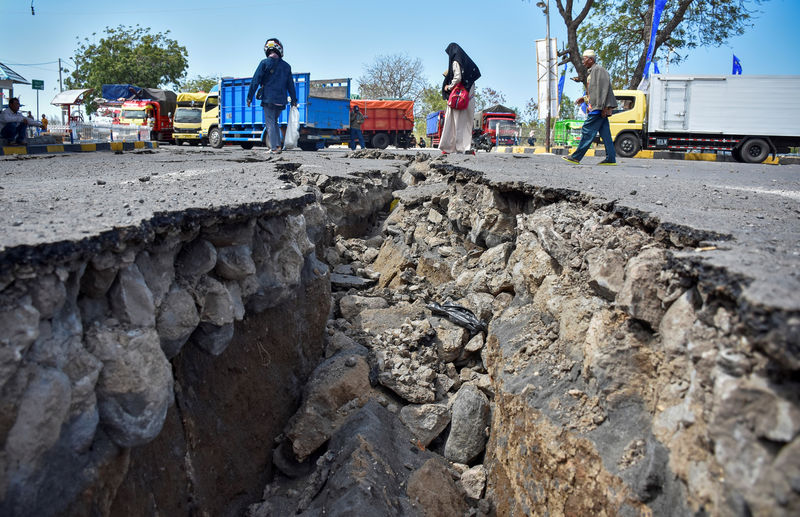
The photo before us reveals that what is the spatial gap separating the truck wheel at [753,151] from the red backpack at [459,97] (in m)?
12.3

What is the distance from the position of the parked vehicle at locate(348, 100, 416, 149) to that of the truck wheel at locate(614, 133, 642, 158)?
1020 cm

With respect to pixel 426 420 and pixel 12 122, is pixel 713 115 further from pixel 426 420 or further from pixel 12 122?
pixel 12 122

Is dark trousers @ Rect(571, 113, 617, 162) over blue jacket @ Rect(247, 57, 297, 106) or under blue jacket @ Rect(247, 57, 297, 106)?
under

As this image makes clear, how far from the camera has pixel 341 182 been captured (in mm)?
6469

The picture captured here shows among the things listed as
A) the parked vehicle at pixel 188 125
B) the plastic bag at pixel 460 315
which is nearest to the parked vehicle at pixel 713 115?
the parked vehicle at pixel 188 125

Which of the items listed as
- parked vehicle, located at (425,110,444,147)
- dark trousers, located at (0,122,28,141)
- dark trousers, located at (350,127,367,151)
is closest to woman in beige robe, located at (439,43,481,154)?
dark trousers, located at (0,122,28,141)

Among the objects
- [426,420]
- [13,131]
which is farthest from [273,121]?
[426,420]

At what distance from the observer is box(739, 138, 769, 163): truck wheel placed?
16.8 meters

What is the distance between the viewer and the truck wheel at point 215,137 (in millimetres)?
18691

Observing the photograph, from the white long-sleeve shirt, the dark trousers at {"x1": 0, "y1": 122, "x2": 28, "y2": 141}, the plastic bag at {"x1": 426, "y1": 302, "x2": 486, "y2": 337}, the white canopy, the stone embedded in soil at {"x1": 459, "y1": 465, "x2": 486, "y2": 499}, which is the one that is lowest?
the stone embedded in soil at {"x1": 459, "y1": 465, "x2": 486, "y2": 499}

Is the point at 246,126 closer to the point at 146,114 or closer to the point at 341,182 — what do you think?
the point at 146,114

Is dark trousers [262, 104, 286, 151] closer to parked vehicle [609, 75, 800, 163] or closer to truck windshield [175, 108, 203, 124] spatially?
parked vehicle [609, 75, 800, 163]

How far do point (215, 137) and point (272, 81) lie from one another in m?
10.8

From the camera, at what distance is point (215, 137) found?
19.1 meters
